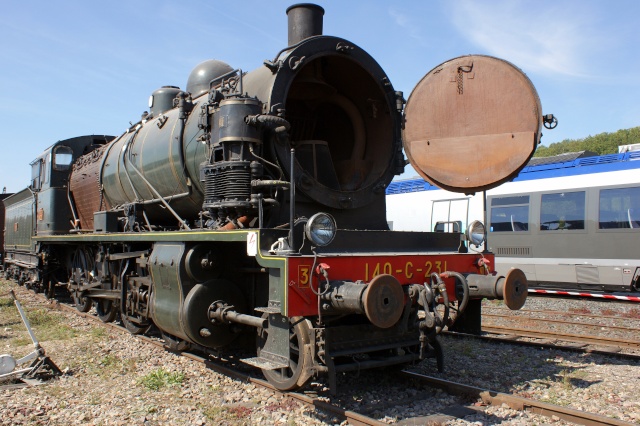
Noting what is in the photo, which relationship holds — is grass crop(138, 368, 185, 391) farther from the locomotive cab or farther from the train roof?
the train roof

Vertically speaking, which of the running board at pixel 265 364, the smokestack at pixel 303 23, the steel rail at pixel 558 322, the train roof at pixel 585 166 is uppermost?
the smokestack at pixel 303 23

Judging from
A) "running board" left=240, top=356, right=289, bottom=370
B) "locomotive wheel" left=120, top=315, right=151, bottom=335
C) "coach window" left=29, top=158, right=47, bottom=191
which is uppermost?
"coach window" left=29, top=158, right=47, bottom=191

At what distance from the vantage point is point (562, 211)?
13383mm

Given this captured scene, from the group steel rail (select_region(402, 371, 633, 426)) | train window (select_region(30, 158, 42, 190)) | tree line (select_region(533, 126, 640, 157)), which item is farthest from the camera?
tree line (select_region(533, 126, 640, 157))

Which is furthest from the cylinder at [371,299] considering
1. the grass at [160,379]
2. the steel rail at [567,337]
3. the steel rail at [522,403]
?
the steel rail at [567,337]

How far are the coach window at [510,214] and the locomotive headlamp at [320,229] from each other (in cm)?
1079

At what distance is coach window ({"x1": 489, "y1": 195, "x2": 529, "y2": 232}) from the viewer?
1406 cm

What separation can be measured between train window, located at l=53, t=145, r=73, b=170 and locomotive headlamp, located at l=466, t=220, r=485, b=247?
9.30 metres

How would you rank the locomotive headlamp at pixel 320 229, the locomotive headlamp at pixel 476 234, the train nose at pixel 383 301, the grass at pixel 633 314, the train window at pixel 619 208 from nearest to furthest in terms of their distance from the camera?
the train nose at pixel 383 301 < the locomotive headlamp at pixel 320 229 < the locomotive headlamp at pixel 476 234 < the grass at pixel 633 314 < the train window at pixel 619 208

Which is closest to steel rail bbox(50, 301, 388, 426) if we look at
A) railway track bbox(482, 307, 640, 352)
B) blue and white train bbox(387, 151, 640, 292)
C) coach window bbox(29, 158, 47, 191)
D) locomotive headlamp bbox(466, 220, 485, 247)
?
locomotive headlamp bbox(466, 220, 485, 247)

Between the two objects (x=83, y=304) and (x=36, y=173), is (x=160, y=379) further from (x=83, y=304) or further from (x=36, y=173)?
(x=36, y=173)

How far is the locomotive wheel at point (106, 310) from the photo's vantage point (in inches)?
340

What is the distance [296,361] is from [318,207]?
1.61 meters

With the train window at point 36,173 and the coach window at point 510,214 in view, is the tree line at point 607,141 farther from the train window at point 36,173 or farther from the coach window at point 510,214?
the train window at point 36,173
